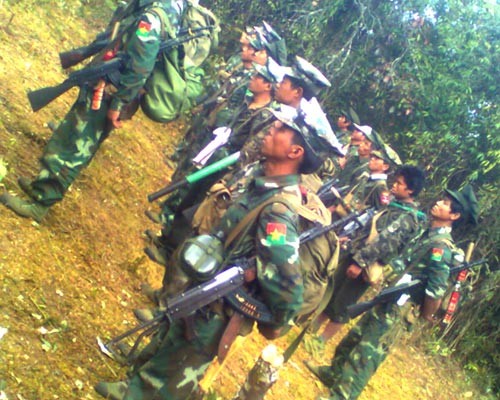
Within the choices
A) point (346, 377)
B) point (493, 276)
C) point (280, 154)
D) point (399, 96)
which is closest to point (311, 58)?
point (399, 96)

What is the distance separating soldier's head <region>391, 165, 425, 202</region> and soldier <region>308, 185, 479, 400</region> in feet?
0.94

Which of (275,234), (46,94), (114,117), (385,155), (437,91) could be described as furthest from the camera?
(437,91)

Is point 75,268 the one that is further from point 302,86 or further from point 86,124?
point 302,86

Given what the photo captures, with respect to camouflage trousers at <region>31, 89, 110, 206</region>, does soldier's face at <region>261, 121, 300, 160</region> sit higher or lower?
higher

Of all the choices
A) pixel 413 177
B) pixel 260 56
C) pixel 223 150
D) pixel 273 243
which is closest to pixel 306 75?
pixel 223 150

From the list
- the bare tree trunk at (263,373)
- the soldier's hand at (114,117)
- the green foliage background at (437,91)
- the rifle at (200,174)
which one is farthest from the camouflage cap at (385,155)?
the bare tree trunk at (263,373)

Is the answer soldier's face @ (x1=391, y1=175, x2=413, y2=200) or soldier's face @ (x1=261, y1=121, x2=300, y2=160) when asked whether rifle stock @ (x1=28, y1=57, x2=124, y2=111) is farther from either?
soldier's face @ (x1=391, y1=175, x2=413, y2=200)

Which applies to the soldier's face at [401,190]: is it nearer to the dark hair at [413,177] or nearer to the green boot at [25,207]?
the dark hair at [413,177]

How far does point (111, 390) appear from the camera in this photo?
12.3 ft

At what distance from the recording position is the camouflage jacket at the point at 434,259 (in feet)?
18.6

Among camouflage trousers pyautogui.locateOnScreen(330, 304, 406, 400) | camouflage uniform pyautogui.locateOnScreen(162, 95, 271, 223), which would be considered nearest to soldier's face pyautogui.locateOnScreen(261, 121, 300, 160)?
camouflage uniform pyautogui.locateOnScreen(162, 95, 271, 223)

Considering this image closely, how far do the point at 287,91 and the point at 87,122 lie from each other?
170 cm

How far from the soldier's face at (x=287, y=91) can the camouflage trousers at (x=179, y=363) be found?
254 centimetres

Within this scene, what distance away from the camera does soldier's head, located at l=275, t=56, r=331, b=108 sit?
5.31 metres
